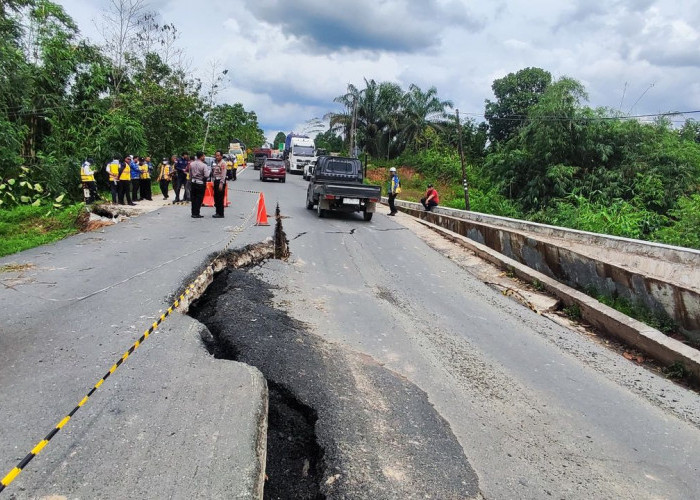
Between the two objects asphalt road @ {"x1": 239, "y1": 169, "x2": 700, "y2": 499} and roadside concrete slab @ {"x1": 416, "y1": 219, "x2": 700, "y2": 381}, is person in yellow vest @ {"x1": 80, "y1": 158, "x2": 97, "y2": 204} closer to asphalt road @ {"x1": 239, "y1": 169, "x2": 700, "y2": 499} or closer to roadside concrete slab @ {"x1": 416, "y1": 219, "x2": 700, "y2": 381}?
asphalt road @ {"x1": 239, "y1": 169, "x2": 700, "y2": 499}

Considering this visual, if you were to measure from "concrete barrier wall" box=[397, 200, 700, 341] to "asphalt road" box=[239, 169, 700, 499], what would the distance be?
49.2 inches

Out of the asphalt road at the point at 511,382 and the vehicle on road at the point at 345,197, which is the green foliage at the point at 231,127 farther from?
the asphalt road at the point at 511,382

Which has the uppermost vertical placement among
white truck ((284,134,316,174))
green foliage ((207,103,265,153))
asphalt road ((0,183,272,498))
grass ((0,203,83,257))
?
green foliage ((207,103,265,153))

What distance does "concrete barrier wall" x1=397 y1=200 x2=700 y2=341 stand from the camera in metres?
6.19

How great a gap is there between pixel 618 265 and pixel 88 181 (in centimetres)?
1261

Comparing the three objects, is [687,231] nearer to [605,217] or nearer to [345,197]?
[605,217]

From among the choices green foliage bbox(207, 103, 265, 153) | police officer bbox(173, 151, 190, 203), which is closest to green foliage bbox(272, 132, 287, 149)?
green foliage bbox(207, 103, 265, 153)

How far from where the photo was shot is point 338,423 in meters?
3.36

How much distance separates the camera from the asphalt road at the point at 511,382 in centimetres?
315

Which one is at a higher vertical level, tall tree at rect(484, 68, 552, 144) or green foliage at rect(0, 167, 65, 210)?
tall tree at rect(484, 68, 552, 144)

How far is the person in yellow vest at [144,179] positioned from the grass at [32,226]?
103 inches

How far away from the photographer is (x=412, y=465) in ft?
9.75

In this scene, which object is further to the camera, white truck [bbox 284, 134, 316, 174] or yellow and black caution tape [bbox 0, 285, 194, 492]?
white truck [bbox 284, 134, 316, 174]

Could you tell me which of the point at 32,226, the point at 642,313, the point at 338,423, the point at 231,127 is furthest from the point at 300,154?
the point at 338,423
